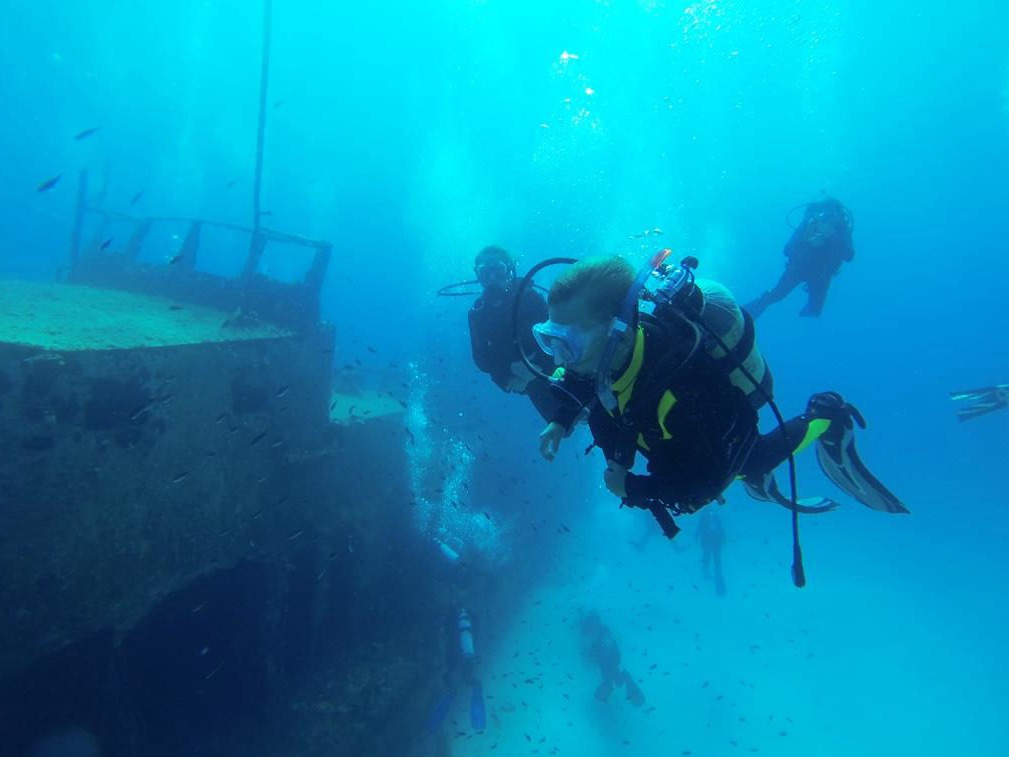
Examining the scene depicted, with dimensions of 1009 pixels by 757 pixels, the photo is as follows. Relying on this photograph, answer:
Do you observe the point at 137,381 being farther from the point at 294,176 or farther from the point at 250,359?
the point at 294,176

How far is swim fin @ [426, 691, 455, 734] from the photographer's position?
932 cm

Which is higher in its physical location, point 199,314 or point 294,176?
point 199,314

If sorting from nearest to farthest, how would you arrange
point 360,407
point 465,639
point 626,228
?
point 465,639 → point 360,407 → point 626,228

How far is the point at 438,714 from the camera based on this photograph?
9422 mm

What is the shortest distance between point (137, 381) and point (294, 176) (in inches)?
3597

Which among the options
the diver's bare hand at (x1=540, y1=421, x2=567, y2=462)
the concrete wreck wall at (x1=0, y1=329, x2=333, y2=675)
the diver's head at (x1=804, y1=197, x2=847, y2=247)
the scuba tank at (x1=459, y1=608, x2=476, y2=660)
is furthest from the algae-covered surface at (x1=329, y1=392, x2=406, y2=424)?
the diver's head at (x1=804, y1=197, x2=847, y2=247)

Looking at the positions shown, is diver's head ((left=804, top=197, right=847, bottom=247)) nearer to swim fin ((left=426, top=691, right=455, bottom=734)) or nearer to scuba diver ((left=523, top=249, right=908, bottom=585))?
scuba diver ((left=523, top=249, right=908, bottom=585))

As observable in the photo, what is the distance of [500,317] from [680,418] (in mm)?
3561

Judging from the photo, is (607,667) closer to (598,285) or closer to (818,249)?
(818,249)

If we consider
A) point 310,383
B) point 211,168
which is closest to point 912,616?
point 310,383

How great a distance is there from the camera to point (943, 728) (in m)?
20.4

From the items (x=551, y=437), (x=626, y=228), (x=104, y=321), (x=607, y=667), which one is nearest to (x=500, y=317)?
(x=551, y=437)

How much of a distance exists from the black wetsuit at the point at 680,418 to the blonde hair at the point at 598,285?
18 cm

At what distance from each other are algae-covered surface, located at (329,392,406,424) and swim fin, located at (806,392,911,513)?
7.44 metres
